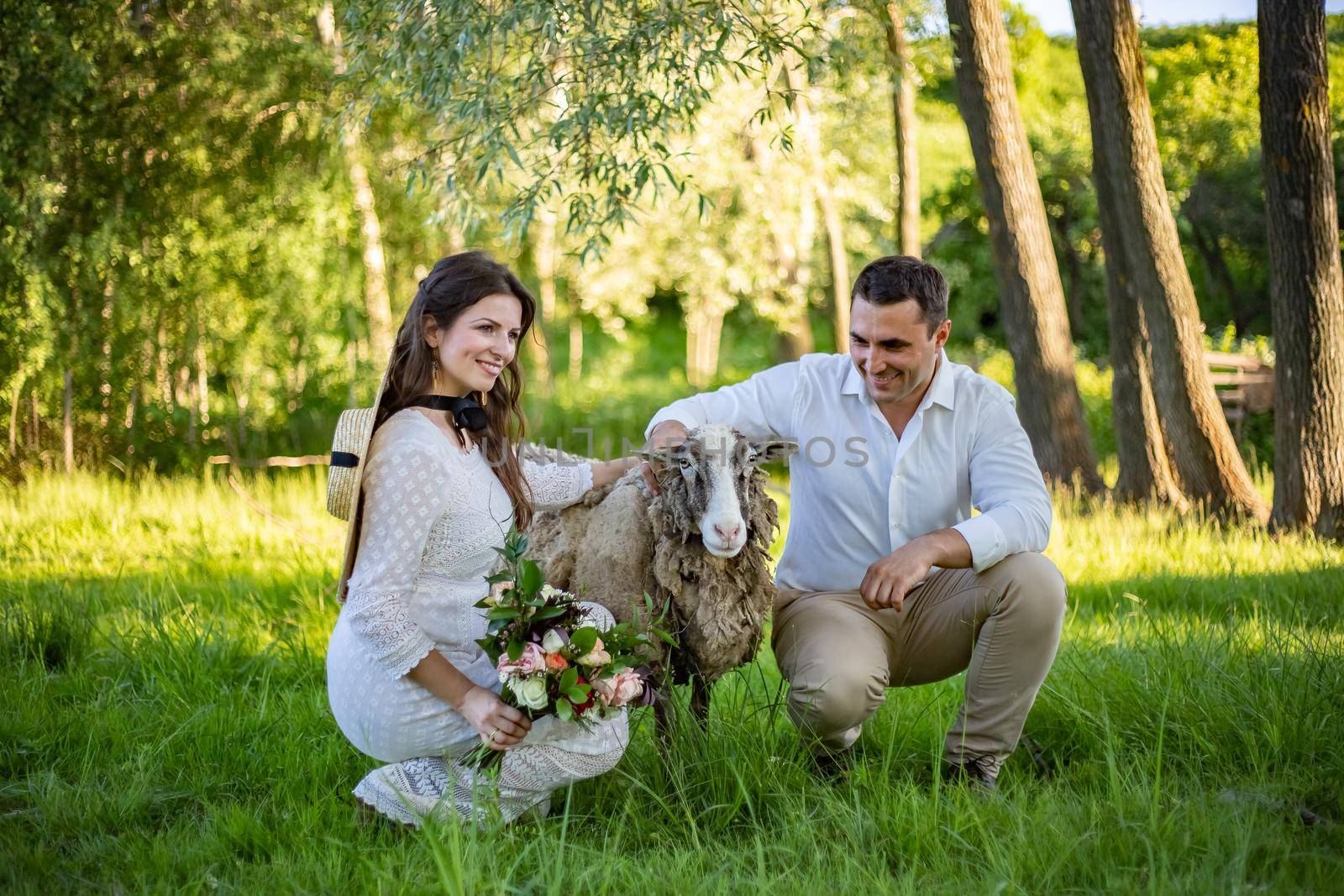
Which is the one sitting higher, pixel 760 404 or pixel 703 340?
pixel 703 340

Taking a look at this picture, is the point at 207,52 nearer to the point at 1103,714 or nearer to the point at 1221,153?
the point at 1103,714

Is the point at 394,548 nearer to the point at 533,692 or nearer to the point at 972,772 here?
the point at 533,692

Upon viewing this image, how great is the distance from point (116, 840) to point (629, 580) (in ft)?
5.27

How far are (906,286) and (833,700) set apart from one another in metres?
1.29

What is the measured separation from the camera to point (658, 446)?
3.07 meters

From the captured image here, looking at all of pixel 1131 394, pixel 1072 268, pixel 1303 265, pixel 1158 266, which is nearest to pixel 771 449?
pixel 1303 265

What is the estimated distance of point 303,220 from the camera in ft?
31.4

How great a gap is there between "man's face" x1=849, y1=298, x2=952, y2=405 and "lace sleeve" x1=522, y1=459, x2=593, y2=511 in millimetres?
969

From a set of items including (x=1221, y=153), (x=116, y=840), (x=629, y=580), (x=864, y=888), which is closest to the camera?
(x=864, y=888)

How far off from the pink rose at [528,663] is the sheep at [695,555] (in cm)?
45

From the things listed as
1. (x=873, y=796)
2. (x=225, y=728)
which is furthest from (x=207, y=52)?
(x=873, y=796)

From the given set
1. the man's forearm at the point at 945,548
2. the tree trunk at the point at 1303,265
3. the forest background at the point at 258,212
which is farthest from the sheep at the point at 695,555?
the tree trunk at the point at 1303,265

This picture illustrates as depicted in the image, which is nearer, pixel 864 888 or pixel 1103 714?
pixel 864 888

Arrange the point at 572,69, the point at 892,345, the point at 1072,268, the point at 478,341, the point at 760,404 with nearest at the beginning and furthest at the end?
the point at 478,341 < the point at 892,345 < the point at 760,404 < the point at 572,69 < the point at 1072,268
